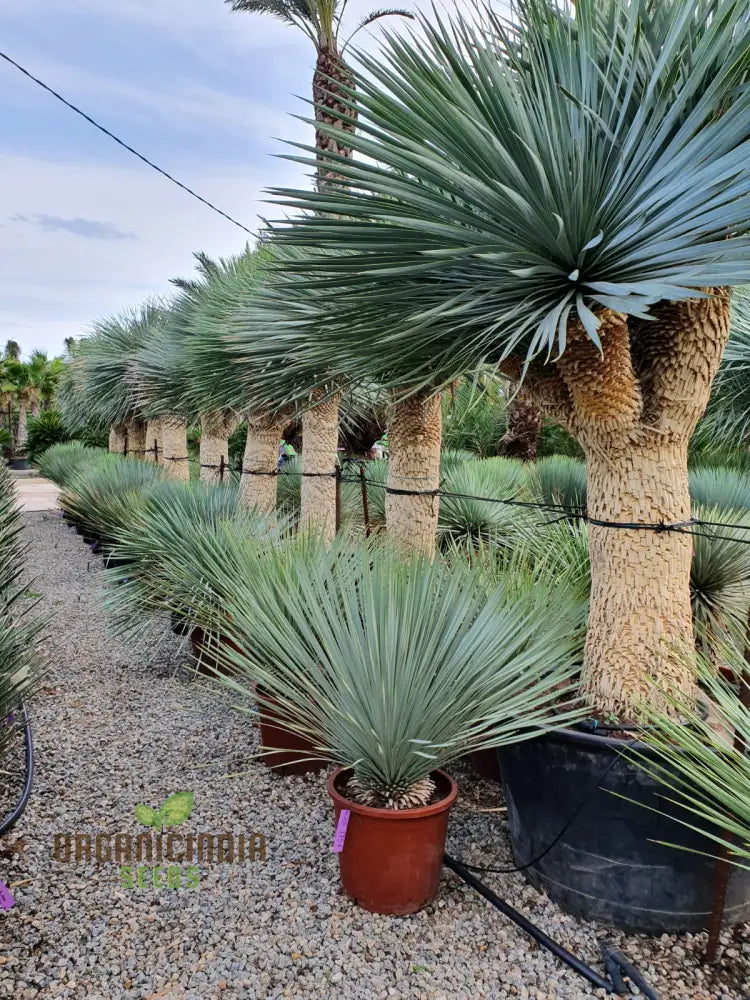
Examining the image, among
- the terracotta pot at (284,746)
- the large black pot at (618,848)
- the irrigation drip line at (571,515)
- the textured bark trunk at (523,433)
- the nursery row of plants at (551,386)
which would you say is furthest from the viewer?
the textured bark trunk at (523,433)

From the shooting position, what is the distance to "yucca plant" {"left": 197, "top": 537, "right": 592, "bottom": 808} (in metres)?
2.59

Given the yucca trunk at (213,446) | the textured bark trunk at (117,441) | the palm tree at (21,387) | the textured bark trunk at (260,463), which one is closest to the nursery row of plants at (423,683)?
the textured bark trunk at (260,463)

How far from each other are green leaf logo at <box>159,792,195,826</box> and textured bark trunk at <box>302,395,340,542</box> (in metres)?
2.98

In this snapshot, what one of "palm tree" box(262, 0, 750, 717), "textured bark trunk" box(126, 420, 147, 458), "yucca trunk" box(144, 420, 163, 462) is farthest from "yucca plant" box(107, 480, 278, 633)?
"textured bark trunk" box(126, 420, 147, 458)

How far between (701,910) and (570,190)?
2.28 meters

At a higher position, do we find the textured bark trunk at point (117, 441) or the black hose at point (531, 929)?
the textured bark trunk at point (117, 441)

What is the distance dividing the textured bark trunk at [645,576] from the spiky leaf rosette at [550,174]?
65 cm

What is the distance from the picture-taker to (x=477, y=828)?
327 cm

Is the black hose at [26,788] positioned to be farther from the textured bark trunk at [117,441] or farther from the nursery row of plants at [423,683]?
the textured bark trunk at [117,441]

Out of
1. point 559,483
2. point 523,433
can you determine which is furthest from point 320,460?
point 523,433

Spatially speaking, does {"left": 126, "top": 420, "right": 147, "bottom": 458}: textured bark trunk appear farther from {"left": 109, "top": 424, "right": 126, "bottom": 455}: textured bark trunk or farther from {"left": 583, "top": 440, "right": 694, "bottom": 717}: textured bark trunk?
{"left": 583, "top": 440, "right": 694, "bottom": 717}: textured bark trunk

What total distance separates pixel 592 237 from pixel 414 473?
2.59m

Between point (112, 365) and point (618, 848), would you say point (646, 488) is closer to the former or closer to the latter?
point (618, 848)

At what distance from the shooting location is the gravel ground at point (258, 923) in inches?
90.4
